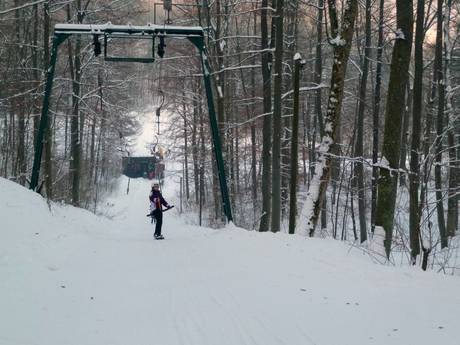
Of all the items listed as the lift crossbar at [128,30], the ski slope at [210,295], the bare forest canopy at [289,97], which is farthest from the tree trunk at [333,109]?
the lift crossbar at [128,30]

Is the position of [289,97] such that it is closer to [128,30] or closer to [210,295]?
[128,30]

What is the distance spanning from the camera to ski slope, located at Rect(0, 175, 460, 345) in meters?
4.76

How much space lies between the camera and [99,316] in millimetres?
5375

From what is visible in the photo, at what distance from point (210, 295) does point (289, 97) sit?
1808cm

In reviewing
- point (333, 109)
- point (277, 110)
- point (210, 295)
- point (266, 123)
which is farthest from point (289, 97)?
point (210, 295)

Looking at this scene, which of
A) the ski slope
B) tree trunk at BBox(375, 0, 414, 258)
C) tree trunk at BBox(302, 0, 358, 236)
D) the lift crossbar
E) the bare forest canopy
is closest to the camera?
the ski slope

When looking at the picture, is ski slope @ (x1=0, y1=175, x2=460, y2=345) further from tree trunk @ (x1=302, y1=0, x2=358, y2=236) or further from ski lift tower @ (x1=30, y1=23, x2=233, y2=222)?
ski lift tower @ (x1=30, y1=23, x2=233, y2=222)

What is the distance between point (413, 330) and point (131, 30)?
11544 millimetres

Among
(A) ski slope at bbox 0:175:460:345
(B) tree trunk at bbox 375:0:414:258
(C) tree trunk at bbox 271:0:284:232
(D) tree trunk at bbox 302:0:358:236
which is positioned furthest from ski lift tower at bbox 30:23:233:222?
(B) tree trunk at bbox 375:0:414:258

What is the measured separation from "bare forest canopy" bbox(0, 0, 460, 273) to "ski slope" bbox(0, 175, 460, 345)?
172 cm

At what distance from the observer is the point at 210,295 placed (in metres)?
6.44

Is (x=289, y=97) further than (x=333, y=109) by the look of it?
Yes

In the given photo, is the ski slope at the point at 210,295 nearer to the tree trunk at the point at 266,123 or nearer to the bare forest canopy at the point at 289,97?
the bare forest canopy at the point at 289,97

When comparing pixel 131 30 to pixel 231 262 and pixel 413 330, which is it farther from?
pixel 413 330
